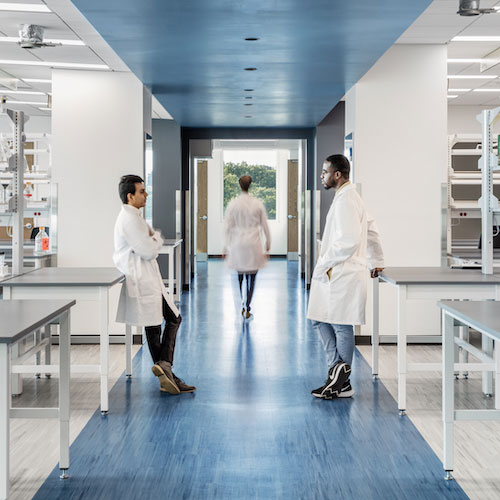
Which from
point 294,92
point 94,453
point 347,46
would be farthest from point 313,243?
point 94,453

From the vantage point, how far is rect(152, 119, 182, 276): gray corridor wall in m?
10.7

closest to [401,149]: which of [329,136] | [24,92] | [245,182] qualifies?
[245,182]

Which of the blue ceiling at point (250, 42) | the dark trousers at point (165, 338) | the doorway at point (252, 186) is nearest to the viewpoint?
the blue ceiling at point (250, 42)

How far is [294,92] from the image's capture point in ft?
24.1

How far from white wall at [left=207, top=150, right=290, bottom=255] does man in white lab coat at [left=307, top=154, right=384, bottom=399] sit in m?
13.3

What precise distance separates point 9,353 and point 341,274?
2.53m

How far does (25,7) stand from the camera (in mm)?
5156

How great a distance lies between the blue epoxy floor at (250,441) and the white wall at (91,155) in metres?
1.33

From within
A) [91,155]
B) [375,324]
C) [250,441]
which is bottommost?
[250,441]

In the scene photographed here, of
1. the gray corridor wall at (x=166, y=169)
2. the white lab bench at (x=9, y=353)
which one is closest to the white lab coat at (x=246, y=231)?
the gray corridor wall at (x=166, y=169)

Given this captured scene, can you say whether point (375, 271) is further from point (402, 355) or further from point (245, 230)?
point (245, 230)

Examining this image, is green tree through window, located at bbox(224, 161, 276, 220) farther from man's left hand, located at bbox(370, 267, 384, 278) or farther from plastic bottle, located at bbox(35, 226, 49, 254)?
man's left hand, located at bbox(370, 267, 384, 278)

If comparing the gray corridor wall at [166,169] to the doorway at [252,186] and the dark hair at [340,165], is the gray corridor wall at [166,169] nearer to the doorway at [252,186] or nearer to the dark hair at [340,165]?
the dark hair at [340,165]

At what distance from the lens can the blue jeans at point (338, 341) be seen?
15.4ft
